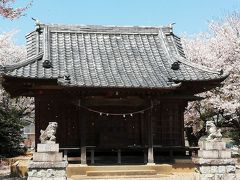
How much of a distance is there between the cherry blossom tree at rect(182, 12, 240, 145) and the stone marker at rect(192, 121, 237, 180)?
1101 centimetres

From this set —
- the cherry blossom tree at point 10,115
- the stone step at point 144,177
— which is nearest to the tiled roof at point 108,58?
the stone step at point 144,177

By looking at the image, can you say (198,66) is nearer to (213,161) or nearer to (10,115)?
(213,161)

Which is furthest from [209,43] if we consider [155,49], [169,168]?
[169,168]

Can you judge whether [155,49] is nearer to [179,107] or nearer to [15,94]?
[179,107]

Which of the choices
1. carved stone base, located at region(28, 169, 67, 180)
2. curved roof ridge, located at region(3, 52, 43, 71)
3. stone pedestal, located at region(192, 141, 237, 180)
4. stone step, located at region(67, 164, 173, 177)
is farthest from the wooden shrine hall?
carved stone base, located at region(28, 169, 67, 180)

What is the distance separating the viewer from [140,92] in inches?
743

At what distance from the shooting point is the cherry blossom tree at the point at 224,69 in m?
27.4

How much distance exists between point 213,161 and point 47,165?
18.8 feet

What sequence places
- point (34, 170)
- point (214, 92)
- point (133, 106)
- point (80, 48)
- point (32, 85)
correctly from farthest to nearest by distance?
point (214, 92) < point (80, 48) < point (133, 106) < point (32, 85) < point (34, 170)

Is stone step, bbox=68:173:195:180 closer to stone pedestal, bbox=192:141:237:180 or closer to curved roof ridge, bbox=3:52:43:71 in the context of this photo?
stone pedestal, bbox=192:141:237:180

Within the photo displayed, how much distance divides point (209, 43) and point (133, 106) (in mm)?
14332

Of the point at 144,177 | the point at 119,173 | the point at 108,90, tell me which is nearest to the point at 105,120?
the point at 108,90

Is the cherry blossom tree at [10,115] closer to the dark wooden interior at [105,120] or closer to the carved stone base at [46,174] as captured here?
the dark wooden interior at [105,120]

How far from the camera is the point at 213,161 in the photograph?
51.1ft
